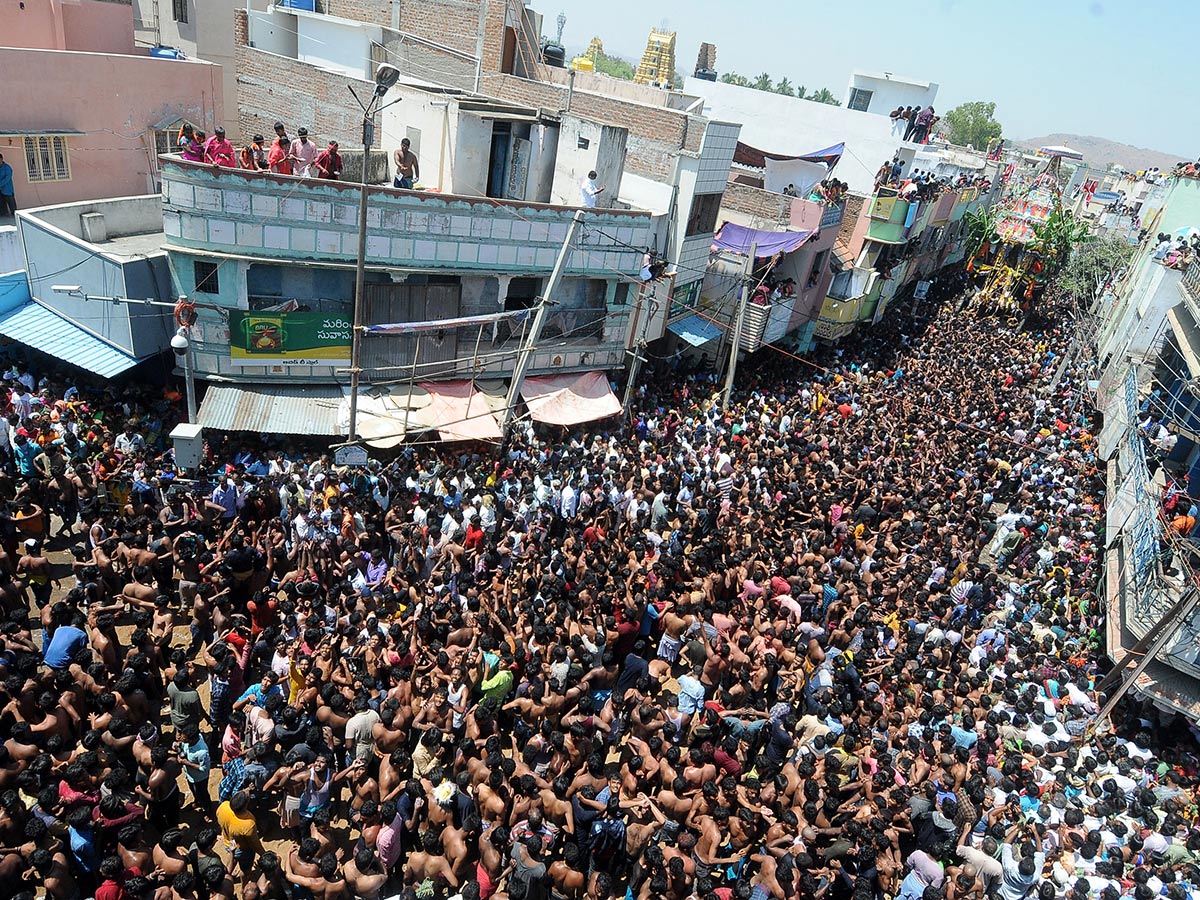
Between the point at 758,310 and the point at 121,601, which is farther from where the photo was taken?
the point at 758,310

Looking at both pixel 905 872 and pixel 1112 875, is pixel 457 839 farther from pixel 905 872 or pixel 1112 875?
pixel 1112 875

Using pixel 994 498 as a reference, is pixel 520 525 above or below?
above

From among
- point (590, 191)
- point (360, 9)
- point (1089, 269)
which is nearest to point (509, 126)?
point (590, 191)

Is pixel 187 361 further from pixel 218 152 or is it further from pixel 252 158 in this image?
pixel 252 158

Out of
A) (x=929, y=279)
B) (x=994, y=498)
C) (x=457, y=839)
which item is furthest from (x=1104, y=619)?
(x=929, y=279)

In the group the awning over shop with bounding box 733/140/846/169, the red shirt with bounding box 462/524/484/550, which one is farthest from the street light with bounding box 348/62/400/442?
the awning over shop with bounding box 733/140/846/169

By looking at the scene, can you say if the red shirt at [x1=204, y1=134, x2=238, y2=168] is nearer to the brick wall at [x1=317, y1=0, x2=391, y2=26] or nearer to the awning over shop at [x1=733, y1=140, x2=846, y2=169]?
the brick wall at [x1=317, y1=0, x2=391, y2=26]
